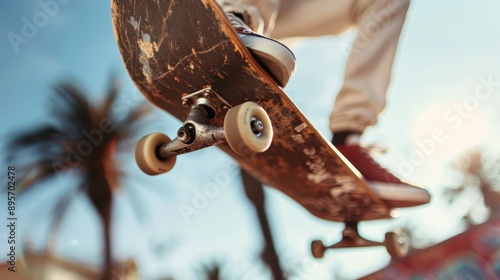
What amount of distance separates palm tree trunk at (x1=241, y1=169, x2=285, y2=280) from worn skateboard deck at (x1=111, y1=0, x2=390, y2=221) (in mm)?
3545

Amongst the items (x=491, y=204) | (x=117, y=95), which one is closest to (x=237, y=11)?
(x=117, y=95)

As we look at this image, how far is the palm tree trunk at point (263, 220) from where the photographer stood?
5.89m

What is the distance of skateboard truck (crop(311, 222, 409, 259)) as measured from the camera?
288 centimetres

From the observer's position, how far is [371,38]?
9.90ft

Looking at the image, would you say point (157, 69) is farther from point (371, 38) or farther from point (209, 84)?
point (371, 38)

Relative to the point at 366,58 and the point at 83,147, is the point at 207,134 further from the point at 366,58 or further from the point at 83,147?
the point at 83,147

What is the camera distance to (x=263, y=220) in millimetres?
5957

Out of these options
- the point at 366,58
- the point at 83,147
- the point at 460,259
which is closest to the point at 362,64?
the point at 366,58

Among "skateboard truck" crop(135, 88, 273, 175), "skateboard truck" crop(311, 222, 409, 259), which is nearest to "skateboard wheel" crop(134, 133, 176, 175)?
"skateboard truck" crop(135, 88, 273, 175)

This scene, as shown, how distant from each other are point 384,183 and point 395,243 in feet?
2.21

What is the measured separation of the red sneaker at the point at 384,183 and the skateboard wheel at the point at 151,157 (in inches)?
49.6

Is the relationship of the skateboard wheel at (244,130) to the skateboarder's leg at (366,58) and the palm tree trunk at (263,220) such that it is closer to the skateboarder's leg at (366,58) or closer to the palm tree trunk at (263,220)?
the skateboarder's leg at (366,58)

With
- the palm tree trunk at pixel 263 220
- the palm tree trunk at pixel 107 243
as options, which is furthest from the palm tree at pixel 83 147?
the palm tree trunk at pixel 263 220

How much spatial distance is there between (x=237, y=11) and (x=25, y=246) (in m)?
4.92
